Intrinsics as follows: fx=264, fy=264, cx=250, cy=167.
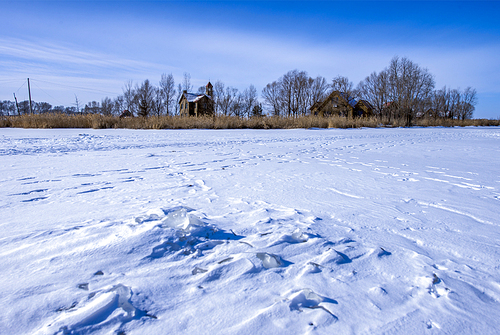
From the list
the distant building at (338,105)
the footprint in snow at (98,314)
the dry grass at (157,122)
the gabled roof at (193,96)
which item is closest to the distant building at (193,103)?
the gabled roof at (193,96)

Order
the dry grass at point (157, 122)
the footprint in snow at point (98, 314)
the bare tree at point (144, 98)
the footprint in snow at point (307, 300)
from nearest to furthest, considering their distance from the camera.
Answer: the footprint in snow at point (98, 314) < the footprint in snow at point (307, 300) < the dry grass at point (157, 122) < the bare tree at point (144, 98)

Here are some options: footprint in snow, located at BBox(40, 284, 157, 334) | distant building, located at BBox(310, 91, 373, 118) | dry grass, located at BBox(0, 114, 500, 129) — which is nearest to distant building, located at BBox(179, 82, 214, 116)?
distant building, located at BBox(310, 91, 373, 118)

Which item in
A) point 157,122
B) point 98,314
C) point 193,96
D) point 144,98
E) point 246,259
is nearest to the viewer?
point 98,314

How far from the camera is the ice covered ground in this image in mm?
778

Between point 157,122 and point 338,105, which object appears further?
point 338,105

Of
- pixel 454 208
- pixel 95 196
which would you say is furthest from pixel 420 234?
pixel 95 196

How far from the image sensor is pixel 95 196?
1871mm

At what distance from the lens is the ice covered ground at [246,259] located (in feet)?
2.55

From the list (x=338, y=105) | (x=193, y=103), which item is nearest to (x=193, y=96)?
(x=193, y=103)

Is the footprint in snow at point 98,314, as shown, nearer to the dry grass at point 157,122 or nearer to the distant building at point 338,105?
the dry grass at point 157,122

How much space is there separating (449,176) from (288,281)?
2630 mm

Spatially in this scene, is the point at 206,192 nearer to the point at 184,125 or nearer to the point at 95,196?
the point at 95,196

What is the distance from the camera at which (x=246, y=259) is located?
3.54ft

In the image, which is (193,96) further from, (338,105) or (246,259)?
(246,259)
